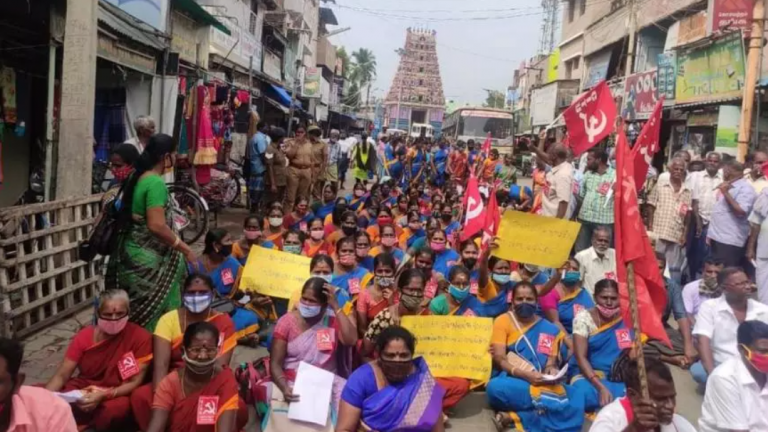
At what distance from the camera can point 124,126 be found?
852cm

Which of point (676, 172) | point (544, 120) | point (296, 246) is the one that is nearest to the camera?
point (296, 246)

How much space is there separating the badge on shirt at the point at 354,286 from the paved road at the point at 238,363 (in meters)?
0.89

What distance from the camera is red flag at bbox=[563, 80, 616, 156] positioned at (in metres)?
6.22

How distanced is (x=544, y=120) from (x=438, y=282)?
25.8m

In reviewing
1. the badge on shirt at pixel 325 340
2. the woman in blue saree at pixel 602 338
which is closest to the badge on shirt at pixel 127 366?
the badge on shirt at pixel 325 340

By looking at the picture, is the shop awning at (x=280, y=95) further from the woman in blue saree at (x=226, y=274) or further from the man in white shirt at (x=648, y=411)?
the man in white shirt at (x=648, y=411)

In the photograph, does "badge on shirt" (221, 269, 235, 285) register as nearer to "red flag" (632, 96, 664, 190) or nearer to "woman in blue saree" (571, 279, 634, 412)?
"woman in blue saree" (571, 279, 634, 412)

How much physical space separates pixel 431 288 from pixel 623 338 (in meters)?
1.46

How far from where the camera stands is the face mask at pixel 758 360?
3.26 meters

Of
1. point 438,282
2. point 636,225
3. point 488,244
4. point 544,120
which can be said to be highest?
point 544,120

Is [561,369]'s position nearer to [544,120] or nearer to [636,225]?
[636,225]

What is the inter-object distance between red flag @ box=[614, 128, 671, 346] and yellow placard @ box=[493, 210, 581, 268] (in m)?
1.67

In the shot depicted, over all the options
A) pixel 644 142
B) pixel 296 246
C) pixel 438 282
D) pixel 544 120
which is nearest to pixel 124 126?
pixel 296 246

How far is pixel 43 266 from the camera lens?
525 cm
